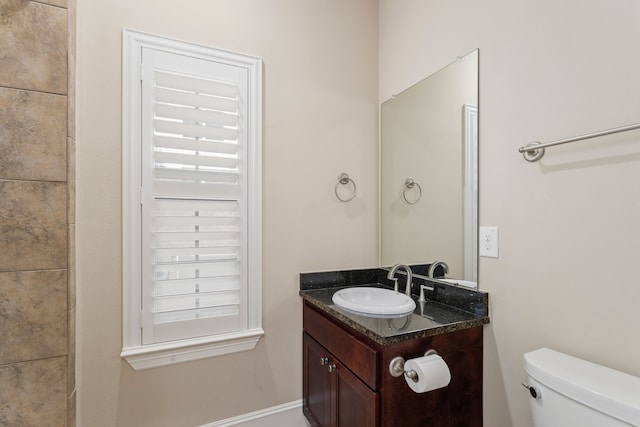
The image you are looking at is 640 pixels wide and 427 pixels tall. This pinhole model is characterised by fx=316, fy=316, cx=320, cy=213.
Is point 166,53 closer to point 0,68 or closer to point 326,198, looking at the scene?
point 0,68

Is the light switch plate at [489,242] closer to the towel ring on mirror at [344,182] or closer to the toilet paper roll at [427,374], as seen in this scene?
the toilet paper roll at [427,374]

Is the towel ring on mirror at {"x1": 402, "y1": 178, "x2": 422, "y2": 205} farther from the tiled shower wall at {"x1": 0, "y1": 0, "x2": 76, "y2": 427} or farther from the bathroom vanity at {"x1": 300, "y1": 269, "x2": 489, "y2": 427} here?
the tiled shower wall at {"x1": 0, "y1": 0, "x2": 76, "y2": 427}

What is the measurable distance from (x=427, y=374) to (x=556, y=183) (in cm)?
82

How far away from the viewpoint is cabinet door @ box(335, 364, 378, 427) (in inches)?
47.4

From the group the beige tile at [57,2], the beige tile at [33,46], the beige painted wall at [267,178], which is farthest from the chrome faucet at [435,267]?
the beige tile at [57,2]

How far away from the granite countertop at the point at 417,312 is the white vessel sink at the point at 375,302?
0.08 feet

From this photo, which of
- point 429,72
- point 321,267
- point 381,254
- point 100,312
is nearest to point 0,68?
point 100,312

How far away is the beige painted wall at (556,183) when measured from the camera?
967mm

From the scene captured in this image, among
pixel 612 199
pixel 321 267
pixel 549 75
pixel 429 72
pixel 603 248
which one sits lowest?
pixel 321 267

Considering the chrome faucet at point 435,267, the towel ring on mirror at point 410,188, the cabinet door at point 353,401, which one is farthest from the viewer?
the towel ring on mirror at point 410,188

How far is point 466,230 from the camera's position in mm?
1496

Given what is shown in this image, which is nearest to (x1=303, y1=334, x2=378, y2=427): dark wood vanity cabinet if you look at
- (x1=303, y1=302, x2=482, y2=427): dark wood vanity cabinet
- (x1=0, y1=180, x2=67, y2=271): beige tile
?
(x1=303, y1=302, x2=482, y2=427): dark wood vanity cabinet

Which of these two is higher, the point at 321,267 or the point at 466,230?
the point at 466,230

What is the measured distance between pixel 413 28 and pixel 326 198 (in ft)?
3.60
